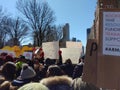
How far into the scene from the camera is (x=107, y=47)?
549 centimetres

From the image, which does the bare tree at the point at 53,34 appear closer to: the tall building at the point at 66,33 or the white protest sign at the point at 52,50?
the tall building at the point at 66,33

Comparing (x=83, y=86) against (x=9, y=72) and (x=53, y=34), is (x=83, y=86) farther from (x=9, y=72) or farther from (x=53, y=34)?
(x=53, y=34)

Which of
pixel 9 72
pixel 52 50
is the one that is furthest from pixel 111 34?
pixel 52 50

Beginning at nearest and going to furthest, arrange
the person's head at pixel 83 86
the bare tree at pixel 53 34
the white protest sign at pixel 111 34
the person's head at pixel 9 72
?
the white protest sign at pixel 111 34 → the person's head at pixel 83 86 → the person's head at pixel 9 72 → the bare tree at pixel 53 34

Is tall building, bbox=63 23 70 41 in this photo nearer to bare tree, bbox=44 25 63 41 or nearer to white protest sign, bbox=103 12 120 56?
bare tree, bbox=44 25 63 41

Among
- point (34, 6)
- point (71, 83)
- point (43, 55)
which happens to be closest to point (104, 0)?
point (71, 83)

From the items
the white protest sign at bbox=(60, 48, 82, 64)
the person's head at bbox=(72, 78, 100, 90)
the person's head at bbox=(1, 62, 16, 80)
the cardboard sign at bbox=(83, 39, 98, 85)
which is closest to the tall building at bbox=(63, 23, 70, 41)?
the white protest sign at bbox=(60, 48, 82, 64)

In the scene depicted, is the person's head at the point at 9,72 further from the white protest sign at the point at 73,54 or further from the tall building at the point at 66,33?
the tall building at the point at 66,33

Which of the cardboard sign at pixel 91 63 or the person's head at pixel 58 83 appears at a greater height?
the cardboard sign at pixel 91 63

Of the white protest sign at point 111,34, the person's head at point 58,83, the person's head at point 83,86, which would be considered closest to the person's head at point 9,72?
the person's head at point 58,83

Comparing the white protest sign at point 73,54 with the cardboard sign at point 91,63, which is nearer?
the cardboard sign at point 91,63

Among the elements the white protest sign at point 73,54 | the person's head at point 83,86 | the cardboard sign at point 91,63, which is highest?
the cardboard sign at point 91,63

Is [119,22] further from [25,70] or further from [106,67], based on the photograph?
[25,70]

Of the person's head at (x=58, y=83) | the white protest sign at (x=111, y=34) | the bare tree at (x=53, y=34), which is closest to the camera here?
the white protest sign at (x=111, y=34)
